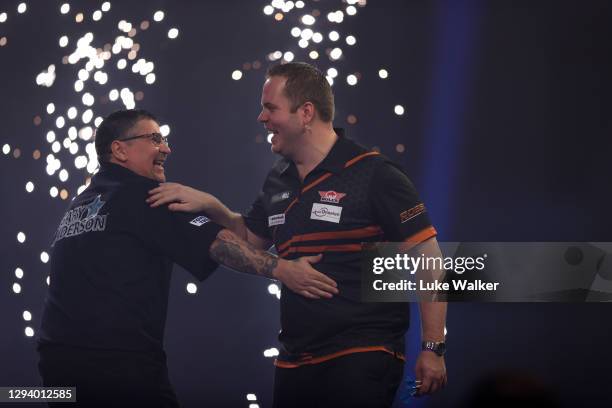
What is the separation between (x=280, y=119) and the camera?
10.3 ft

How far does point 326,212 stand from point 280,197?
27 centimetres

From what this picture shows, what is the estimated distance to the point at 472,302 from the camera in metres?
4.14

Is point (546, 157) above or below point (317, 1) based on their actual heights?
below

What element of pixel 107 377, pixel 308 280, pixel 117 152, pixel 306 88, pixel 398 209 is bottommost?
pixel 107 377

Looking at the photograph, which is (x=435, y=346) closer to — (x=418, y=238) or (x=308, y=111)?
(x=418, y=238)

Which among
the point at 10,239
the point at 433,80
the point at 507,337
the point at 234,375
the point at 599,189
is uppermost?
the point at 433,80

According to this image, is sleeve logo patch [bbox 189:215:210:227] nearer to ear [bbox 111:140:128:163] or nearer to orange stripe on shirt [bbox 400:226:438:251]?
ear [bbox 111:140:128:163]

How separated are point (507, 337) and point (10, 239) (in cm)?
300

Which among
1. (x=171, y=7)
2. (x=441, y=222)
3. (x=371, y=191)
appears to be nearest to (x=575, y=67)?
(x=441, y=222)

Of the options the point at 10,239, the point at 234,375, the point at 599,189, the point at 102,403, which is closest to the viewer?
the point at 102,403

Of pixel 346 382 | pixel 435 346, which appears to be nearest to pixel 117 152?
pixel 346 382

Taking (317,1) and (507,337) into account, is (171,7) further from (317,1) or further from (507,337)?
(507,337)

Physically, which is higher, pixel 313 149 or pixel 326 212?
pixel 313 149

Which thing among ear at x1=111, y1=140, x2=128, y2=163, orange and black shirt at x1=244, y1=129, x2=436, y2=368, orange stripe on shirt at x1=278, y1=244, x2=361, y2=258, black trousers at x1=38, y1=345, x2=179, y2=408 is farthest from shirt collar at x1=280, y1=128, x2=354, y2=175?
black trousers at x1=38, y1=345, x2=179, y2=408
